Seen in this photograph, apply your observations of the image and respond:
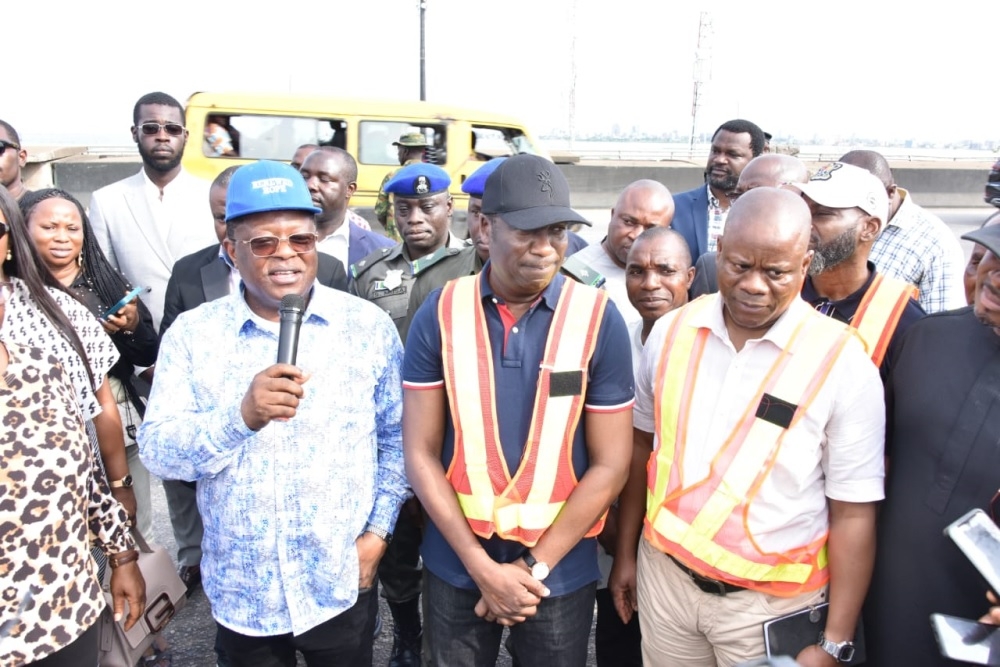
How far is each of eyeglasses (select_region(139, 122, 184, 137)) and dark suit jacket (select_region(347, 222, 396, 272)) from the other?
119 centimetres

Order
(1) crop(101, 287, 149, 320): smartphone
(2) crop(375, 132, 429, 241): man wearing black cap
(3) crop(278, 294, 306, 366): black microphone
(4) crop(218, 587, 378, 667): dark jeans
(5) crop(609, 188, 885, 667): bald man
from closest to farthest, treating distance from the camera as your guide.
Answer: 1. (3) crop(278, 294, 306, 366): black microphone
2. (5) crop(609, 188, 885, 667): bald man
3. (4) crop(218, 587, 378, 667): dark jeans
4. (1) crop(101, 287, 149, 320): smartphone
5. (2) crop(375, 132, 429, 241): man wearing black cap

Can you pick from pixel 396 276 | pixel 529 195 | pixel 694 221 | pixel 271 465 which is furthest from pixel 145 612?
pixel 694 221

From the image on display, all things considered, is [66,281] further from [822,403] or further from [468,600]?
[822,403]

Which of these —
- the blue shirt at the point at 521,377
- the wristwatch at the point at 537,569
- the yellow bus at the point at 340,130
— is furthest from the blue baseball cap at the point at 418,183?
the yellow bus at the point at 340,130

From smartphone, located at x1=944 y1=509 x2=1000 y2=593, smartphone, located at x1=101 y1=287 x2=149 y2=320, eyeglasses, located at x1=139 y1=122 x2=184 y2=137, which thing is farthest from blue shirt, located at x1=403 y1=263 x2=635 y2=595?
eyeglasses, located at x1=139 y1=122 x2=184 y2=137

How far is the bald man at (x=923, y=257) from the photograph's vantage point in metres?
3.27

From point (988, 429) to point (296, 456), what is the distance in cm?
187

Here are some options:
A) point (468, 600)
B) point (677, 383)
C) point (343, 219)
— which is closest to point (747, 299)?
point (677, 383)

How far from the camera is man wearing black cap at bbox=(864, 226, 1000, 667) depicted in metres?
1.82

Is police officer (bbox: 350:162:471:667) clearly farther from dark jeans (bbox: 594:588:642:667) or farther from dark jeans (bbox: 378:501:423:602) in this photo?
dark jeans (bbox: 594:588:642:667)

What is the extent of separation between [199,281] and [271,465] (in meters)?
1.44

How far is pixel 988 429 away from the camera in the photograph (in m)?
1.81

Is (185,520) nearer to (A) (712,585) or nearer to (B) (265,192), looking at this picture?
(B) (265,192)

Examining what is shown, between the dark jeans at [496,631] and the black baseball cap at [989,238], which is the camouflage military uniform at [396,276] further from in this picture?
the black baseball cap at [989,238]
